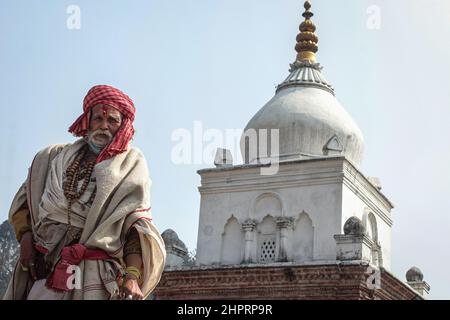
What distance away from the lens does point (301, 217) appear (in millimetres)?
17797

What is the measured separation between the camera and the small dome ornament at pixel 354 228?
16141 millimetres

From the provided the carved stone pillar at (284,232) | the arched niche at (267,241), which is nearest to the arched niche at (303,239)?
the carved stone pillar at (284,232)

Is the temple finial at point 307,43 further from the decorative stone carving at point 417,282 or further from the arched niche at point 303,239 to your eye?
the decorative stone carving at point 417,282

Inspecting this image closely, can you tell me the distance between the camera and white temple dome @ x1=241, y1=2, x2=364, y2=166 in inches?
739

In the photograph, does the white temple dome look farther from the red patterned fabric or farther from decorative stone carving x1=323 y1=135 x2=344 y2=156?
the red patterned fabric

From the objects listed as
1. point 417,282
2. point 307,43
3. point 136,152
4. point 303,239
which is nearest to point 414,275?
point 417,282

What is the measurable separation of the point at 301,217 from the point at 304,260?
1.07 metres

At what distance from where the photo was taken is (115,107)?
391 centimetres

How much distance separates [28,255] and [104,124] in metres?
0.67

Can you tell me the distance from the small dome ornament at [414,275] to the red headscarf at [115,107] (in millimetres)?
16794

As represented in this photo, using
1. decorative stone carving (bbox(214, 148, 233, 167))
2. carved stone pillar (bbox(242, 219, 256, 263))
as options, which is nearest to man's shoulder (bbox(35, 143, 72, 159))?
carved stone pillar (bbox(242, 219, 256, 263))

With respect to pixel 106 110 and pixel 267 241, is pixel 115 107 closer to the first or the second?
pixel 106 110

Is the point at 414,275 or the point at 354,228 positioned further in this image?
the point at 414,275

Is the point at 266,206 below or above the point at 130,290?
above
